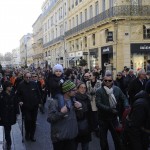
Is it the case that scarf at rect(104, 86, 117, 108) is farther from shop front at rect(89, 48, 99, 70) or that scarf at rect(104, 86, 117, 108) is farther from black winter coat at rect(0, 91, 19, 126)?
shop front at rect(89, 48, 99, 70)

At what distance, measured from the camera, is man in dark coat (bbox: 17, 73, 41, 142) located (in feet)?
30.5

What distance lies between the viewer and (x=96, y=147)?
27.0 ft

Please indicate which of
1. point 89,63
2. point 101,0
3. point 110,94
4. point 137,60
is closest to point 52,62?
point 89,63

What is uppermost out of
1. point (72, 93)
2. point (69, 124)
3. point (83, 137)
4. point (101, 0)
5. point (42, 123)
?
point (101, 0)

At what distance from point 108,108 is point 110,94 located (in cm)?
33

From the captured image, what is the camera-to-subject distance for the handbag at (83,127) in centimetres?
613

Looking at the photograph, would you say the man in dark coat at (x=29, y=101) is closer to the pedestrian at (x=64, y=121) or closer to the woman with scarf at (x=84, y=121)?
the woman with scarf at (x=84, y=121)

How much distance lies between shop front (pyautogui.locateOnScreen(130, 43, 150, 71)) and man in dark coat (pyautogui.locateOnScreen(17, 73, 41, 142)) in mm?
23065

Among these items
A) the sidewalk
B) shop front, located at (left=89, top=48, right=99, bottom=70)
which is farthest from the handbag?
shop front, located at (left=89, top=48, right=99, bottom=70)

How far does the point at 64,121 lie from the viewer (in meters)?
5.26

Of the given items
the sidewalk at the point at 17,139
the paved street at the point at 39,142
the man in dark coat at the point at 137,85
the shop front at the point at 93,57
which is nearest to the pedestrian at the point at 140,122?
the paved street at the point at 39,142

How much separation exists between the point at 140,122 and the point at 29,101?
5212 millimetres

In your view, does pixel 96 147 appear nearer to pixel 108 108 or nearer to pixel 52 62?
pixel 108 108

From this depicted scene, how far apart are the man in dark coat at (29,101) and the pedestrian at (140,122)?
4940mm
